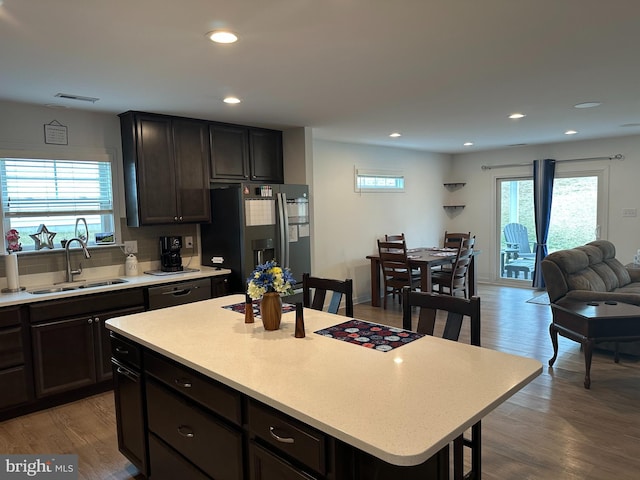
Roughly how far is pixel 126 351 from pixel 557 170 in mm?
7261

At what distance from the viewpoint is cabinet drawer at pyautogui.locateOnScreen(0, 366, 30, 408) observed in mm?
3199

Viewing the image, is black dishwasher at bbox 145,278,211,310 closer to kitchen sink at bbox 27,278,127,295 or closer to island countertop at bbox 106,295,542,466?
kitchen sink at bbox 27,278,127,295

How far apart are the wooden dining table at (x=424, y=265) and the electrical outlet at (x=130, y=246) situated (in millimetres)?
3328

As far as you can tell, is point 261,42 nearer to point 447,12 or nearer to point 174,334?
point 447,12

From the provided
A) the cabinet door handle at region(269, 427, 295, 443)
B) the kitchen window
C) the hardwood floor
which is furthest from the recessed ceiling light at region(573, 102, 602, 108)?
the kitchen window

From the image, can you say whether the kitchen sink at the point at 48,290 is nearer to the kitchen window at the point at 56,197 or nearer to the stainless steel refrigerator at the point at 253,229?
the kitchen window at the point at 56,197

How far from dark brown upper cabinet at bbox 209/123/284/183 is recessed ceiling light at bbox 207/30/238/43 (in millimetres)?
2252

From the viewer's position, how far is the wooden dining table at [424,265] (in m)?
5.86

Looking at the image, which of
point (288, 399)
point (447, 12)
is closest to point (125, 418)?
point (288, 399)

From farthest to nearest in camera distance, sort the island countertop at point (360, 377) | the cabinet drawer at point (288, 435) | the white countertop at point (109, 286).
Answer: the white countertop at point (109, 286) → the cabinet drawer at point (288, 435) → the island countertop at point (360, 377)

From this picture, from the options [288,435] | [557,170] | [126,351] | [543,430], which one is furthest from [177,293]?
[557,170]

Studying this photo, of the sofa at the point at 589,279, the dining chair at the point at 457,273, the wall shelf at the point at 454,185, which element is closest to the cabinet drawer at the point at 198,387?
the sofa at the point at 589,279

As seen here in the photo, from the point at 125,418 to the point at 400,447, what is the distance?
1940 mm

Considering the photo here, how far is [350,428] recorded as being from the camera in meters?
1.25
